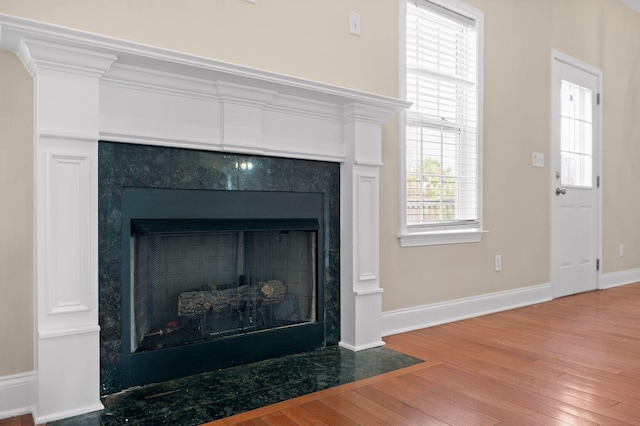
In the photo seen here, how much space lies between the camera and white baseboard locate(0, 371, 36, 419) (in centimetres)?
178

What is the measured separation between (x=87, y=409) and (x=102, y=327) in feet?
0.97

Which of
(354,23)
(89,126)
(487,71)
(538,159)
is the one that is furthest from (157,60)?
(538,159)

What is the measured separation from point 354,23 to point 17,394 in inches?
95.0

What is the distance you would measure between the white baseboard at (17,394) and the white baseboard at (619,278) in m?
4.68

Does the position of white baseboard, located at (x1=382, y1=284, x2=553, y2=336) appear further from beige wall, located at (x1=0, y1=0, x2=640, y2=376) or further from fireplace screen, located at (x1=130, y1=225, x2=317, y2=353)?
fireplace screen, located at (x1=130, y1=225, x2=317, y2=353)

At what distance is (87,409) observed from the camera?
1.75m

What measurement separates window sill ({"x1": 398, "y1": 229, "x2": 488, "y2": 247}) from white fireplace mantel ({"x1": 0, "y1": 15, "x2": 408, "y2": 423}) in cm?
100

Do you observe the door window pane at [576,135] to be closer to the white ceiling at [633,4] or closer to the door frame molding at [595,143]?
the door frame molding at [595,143]

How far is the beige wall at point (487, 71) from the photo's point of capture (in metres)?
2.16

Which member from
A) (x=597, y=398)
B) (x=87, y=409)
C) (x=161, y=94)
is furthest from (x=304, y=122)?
(x=597, y=398)

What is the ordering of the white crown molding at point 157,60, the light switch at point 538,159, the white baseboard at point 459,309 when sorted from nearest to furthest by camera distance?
the white crown molding at point 157,60
the white baseboard at point 459,309
the light switch at point 538,159

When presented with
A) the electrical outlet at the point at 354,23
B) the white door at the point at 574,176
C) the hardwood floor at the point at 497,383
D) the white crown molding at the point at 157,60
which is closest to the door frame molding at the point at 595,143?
the white door at the point at 574,176

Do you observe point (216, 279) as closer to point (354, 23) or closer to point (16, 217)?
point (16, 217)

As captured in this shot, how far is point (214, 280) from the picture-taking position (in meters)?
2.24
